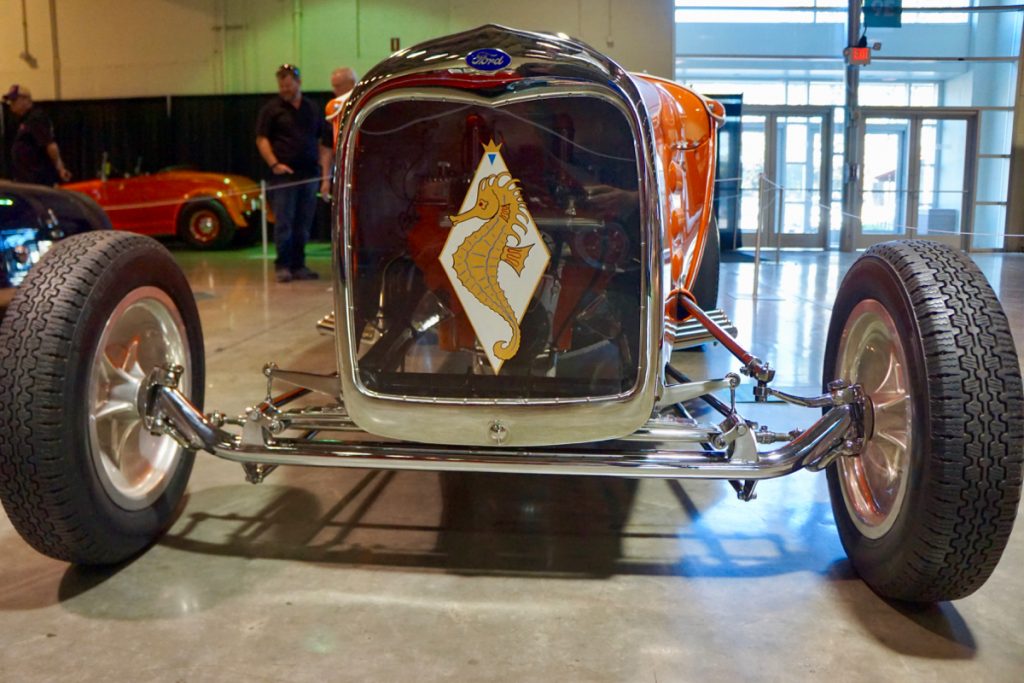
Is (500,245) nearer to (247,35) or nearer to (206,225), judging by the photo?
(206,225)

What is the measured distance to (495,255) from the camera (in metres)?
2.45

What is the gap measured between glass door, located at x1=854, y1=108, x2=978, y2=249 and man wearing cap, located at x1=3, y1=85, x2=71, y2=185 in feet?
40.1

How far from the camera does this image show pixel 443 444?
242 cm

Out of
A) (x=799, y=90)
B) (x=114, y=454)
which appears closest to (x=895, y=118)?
(x=799, y=90)

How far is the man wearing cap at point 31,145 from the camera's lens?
800cm

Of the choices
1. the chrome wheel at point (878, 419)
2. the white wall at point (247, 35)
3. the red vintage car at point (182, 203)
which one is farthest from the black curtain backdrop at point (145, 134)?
the chrome wheel at point (878, 419)

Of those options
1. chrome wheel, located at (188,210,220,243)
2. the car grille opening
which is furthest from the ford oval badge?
chrome wheel, located at (188,210,220,243)

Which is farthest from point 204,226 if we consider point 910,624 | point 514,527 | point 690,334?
point 910,624

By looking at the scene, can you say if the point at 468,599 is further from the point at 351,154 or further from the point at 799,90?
the point at 799,90

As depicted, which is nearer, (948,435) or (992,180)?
(948,435)

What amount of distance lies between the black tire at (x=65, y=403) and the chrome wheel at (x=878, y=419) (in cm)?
208

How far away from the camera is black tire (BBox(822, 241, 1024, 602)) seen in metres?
2.07

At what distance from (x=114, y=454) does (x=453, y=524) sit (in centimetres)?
105

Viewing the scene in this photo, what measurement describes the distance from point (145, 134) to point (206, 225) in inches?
179
